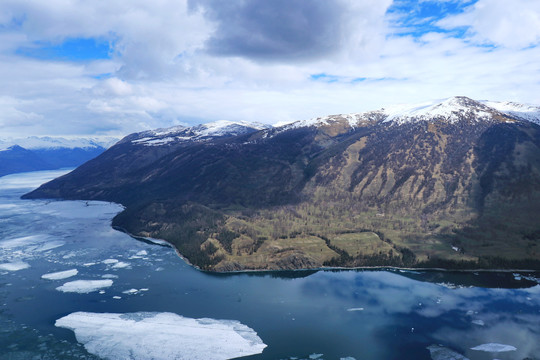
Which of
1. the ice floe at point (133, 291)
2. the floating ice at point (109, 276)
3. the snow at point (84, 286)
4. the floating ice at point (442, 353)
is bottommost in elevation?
the floating ice at point (442, 353)

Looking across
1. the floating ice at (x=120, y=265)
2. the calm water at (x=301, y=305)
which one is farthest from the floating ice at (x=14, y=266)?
the floating ice at (x=120, y=265)

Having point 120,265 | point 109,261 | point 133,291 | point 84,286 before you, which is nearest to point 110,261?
point 109,261

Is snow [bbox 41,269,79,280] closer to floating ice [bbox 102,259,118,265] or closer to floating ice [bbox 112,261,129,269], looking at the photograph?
floating ice [bbox 102,259,118,265]

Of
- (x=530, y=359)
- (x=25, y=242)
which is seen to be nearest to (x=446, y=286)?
(x=530, y=359)

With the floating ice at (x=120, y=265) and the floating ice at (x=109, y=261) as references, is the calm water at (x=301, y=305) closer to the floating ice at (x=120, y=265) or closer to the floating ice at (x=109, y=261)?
the floating ice at (x=120, y=265)

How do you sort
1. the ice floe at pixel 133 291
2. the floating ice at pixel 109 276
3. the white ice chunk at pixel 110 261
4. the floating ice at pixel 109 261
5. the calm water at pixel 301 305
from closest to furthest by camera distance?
the calm water at pixel 301 305
the ice floe at pixel 133 291
the floating ice at pixel 109 276
the floating ice at pixel 109 261
the white ice chunk at pixel 110 261

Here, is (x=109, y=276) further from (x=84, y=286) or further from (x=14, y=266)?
(x=14, y=266)

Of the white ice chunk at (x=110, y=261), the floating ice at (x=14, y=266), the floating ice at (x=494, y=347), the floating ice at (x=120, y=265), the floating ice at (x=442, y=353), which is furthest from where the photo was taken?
the white ice chunk at (x=110, y=261)
